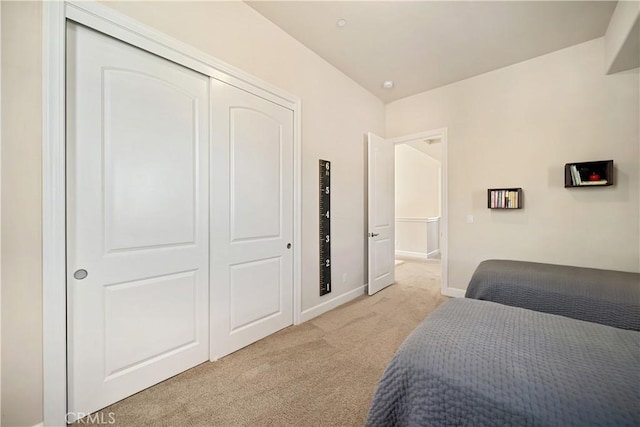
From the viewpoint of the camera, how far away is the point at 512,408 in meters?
0.77

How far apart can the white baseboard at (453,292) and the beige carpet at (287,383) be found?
106 cm

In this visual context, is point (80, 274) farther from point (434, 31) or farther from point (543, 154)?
point (543, 154)

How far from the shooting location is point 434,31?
2512 mm

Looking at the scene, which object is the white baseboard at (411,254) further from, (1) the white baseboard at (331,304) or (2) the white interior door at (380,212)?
(1) the white baseboard at (331,304)

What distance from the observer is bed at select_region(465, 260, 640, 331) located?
161 cm

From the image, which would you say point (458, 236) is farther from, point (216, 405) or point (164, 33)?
point (164, 33)

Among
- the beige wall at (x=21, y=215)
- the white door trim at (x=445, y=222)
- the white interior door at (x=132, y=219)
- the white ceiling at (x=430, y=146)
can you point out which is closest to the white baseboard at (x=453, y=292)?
the white door trim at (x=445, y=222)

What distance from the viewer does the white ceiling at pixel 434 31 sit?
7.23 ft

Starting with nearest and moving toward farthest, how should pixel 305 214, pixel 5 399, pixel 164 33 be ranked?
pixel 5 399, pixel 164 33, pixel 305 214

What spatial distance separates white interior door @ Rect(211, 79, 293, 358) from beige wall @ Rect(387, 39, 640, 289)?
2379mm

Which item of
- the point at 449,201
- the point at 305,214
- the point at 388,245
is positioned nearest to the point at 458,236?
the point at 449,201

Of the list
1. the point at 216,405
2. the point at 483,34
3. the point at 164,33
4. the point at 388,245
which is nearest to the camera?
the point at 216,405

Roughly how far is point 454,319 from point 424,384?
48 centimetres

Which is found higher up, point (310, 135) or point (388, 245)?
point (310, 135)
